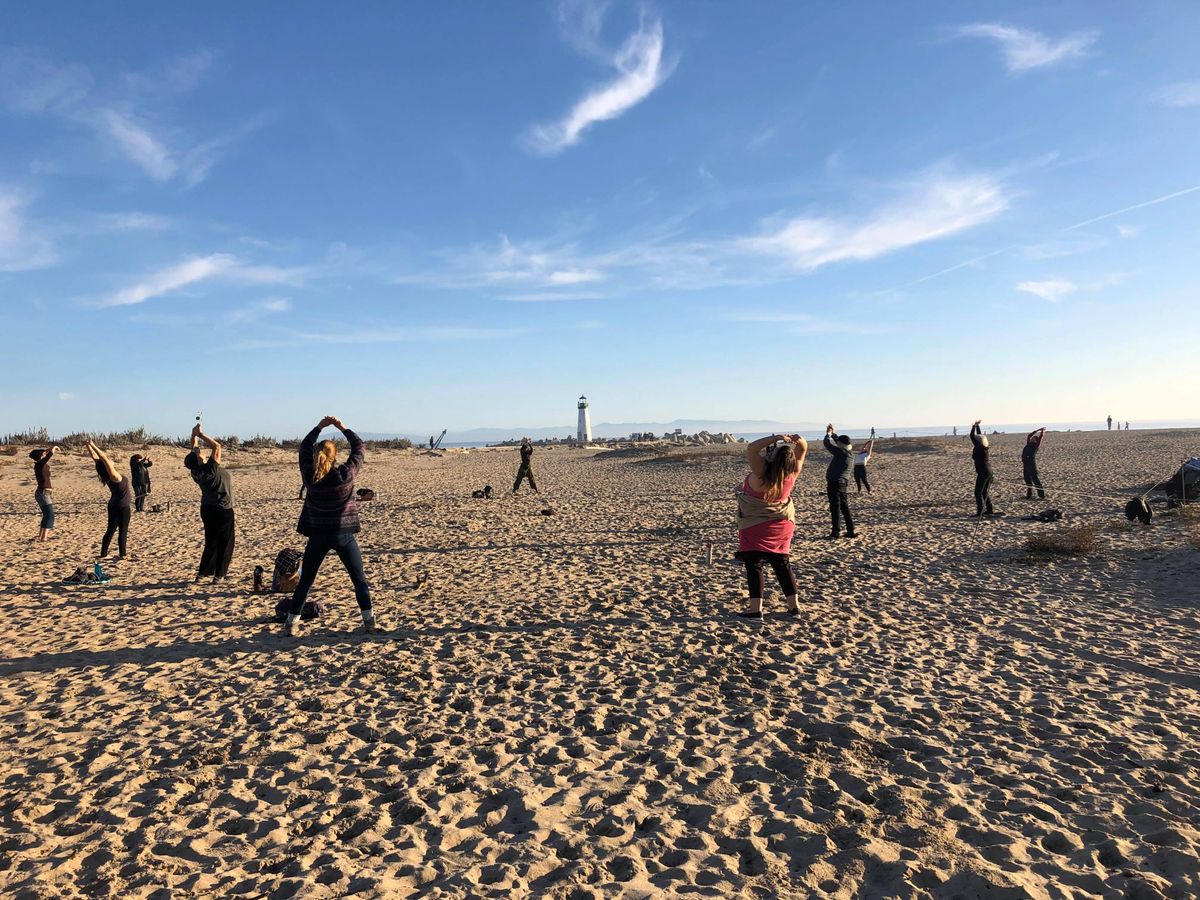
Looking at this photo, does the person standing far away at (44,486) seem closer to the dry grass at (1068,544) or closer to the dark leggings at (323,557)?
the dark leggings at (323,557)

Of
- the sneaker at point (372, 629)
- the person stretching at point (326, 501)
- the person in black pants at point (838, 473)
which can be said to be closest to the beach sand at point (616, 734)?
the sneaker at point (372, 629)

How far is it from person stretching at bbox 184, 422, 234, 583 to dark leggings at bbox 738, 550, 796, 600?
6.94 meters

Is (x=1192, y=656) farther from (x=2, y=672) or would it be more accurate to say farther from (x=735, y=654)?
(x=2, y=672)

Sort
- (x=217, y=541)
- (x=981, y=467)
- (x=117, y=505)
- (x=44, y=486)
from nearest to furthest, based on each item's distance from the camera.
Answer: (x=217, y=541), (x=117, y=505), (x=44, y=486), (x=981, y=467)

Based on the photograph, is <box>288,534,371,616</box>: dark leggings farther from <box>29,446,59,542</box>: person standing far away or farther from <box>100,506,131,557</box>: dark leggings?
<box>29,446,59,542</box>: person standing far away

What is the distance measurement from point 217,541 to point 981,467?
1523cm

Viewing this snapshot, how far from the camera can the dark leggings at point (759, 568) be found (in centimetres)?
727

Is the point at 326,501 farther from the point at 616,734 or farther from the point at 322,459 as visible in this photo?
the point at 616,734

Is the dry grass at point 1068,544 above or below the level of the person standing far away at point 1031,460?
below

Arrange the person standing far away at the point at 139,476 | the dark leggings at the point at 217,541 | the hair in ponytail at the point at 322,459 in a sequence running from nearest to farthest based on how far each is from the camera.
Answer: the hair in ponytail at the point at 322,459 < the dark leggings at the point at 217,541 < the person standing far away at the point at 139,476

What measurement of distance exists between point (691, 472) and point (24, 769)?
29.8m

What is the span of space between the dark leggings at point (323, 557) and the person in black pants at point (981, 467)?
41.5 ft

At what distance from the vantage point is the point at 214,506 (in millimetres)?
9289

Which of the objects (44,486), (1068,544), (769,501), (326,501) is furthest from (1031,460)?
(44,486)
